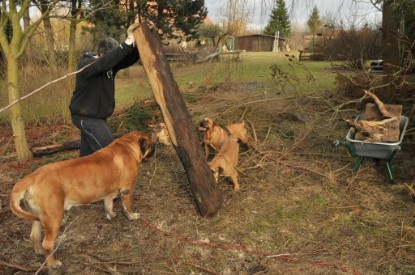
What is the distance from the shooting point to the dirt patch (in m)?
3.88

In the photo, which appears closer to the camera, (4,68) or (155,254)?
(155,254)

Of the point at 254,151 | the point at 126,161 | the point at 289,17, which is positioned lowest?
the point at 254,151

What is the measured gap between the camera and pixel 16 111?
691 centimetres

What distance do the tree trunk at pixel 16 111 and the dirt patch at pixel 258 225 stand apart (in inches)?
13.7

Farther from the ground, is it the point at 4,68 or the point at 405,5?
the point at 405,5

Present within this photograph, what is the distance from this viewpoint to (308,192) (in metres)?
5.45

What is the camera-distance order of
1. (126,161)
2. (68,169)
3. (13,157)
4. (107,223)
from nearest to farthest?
(68,169) → (126,161) → (107,223) → (13,157)

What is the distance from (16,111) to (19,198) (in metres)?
4.12

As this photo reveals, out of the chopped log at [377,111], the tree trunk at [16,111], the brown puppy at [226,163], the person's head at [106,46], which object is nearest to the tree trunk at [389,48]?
the chopped log at [377,111]

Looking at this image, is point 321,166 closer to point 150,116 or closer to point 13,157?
point 150,116

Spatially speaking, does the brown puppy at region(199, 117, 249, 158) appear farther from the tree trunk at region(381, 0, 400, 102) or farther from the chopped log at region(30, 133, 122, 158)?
the tree trunk at region(381, 0, 400, 102)

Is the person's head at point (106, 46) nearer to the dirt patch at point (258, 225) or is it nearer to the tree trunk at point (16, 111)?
the dirt patch at point (258, 225)

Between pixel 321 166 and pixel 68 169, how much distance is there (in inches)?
171

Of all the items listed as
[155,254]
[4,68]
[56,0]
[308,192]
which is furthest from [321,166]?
[4,68]
